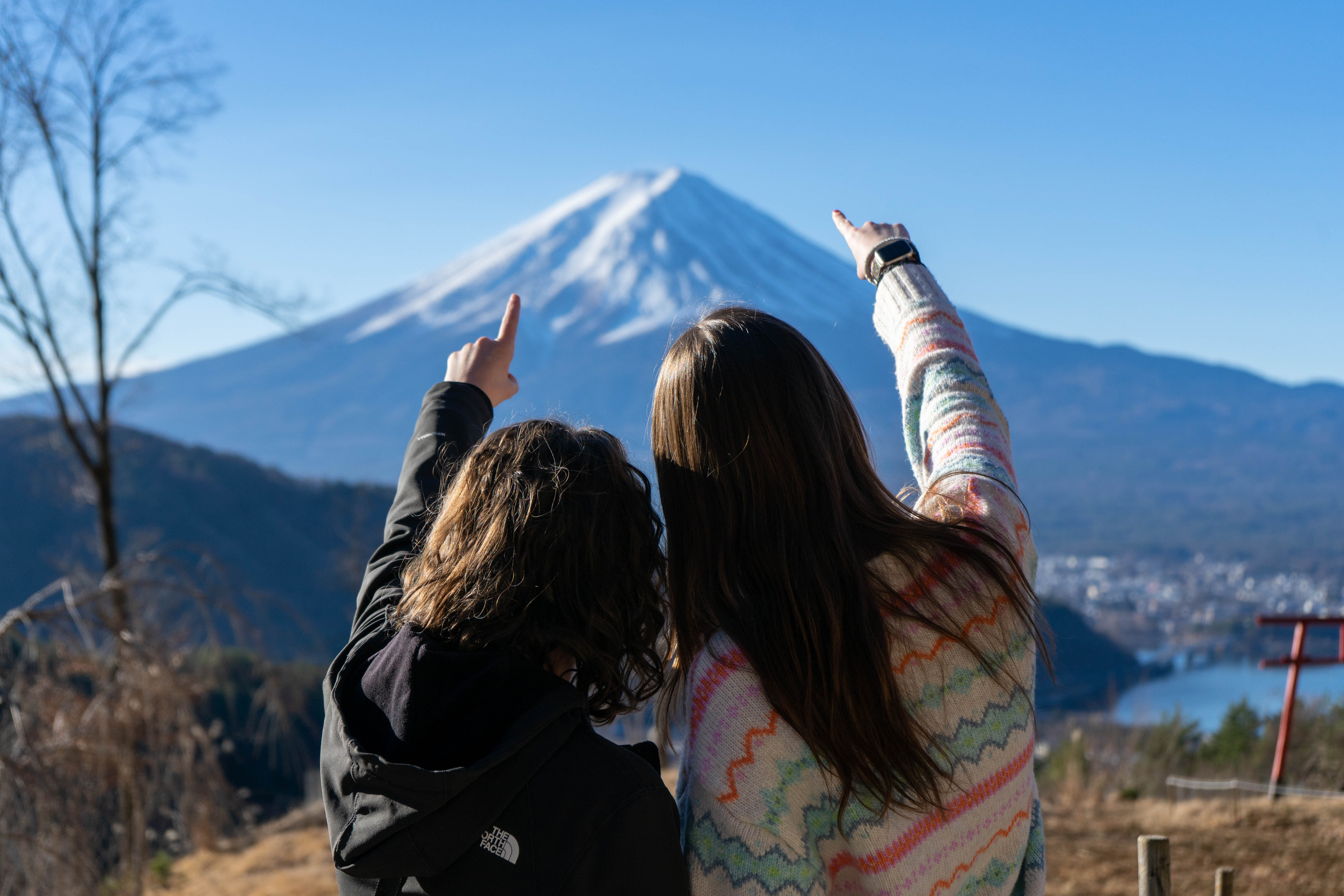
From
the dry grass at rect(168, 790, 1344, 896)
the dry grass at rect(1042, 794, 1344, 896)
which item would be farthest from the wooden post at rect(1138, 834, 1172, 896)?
the dry grass at rect(1042, 794, 1344, 896)

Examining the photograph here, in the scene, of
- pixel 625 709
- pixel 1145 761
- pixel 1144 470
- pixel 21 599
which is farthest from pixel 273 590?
pixel 1144 470

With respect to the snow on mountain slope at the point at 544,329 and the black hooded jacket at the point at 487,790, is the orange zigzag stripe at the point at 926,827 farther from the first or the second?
the snow on mountain slope at the point at 544,329

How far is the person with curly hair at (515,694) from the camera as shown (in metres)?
0.93

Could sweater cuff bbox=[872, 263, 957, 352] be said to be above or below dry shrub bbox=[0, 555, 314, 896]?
above

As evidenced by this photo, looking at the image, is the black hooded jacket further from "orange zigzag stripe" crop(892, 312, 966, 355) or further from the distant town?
the distant town

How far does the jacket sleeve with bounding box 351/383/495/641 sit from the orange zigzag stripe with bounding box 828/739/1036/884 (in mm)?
596

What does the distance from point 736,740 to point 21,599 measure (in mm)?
23679

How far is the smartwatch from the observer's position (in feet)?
4.71

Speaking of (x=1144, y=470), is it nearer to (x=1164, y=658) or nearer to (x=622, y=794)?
(x=1164, y=658)

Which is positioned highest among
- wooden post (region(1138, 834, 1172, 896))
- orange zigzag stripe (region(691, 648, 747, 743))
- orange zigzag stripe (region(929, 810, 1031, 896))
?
orange zigzag stripe (region(691, 648, 747, 743))

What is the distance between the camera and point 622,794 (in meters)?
0.93

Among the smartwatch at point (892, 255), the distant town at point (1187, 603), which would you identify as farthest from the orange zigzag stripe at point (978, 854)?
the distant town at point (1187, 603)

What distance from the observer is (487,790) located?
926mm

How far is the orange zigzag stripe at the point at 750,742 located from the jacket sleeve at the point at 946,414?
30cm
